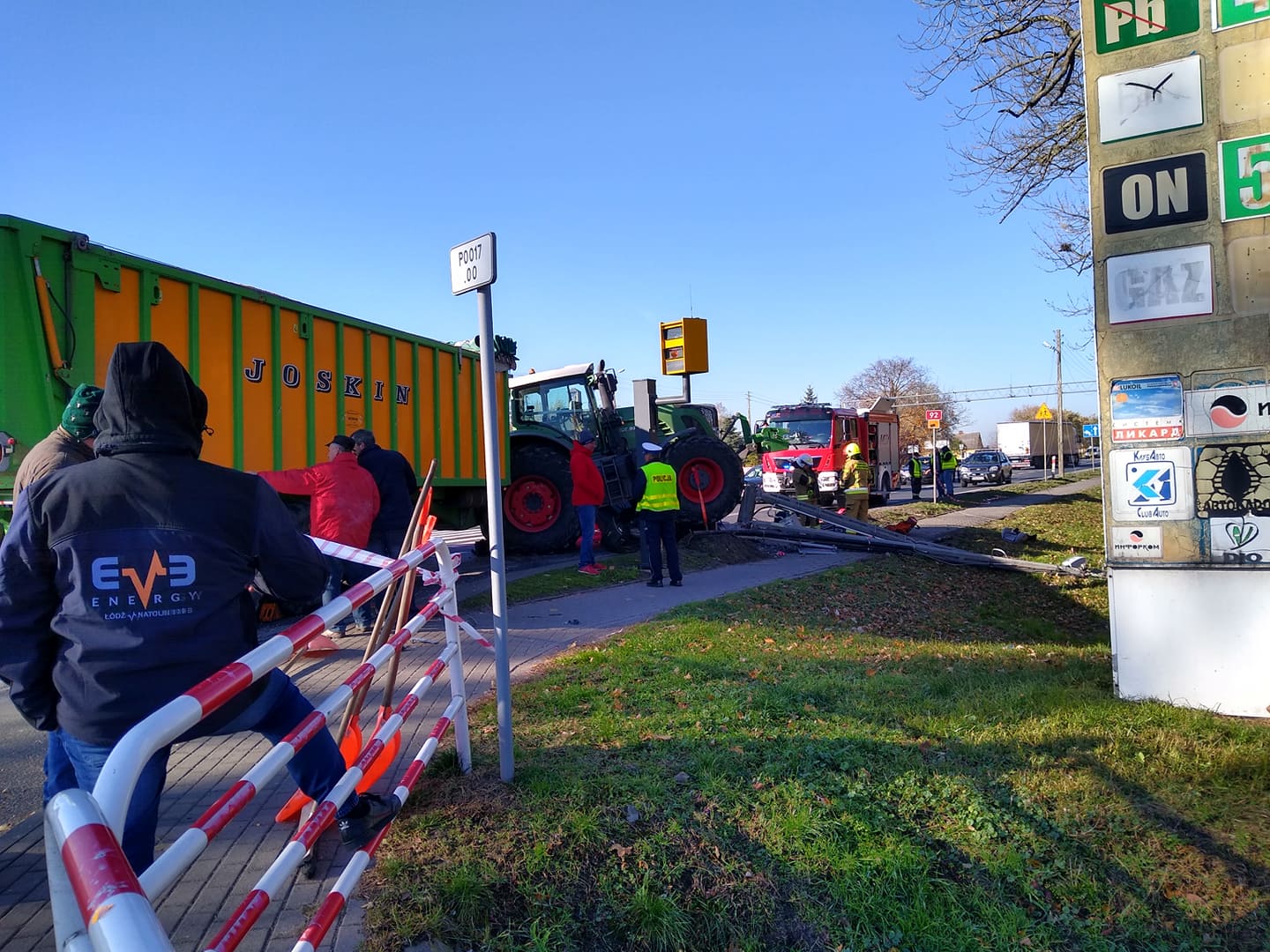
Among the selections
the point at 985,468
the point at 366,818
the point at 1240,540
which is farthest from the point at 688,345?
the point at 985,468

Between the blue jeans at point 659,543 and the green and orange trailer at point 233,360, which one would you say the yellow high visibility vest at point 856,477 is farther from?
the green and orange trailer at point 233,360

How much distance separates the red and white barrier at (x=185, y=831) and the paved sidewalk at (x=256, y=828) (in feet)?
1.33

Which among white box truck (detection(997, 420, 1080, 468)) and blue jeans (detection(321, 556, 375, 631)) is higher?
white box truck (detection(997, 420, 1080, 468))

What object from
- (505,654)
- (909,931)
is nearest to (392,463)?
(505,654)

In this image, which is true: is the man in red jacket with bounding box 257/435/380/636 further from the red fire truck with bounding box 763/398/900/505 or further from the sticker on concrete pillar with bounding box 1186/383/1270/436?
the red fire truck with bounding box 763/398/900/505

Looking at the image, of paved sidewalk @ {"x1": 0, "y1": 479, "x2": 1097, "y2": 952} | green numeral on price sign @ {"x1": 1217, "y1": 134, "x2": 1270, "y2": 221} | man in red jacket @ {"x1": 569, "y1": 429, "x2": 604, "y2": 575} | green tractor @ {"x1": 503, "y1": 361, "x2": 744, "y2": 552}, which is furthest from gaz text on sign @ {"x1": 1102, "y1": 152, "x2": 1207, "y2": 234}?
green tractor @ {"x1": 503, "y1": 361, "x2": 744, "y2": 552}

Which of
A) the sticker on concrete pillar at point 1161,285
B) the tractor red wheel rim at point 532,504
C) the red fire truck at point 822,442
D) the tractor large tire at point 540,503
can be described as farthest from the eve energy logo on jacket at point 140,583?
the red fire truck at point 822,442

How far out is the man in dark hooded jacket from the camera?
2.37 meters

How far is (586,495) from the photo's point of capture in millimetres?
11578

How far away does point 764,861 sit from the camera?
10.7 feet

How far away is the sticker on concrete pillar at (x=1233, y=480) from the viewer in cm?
493

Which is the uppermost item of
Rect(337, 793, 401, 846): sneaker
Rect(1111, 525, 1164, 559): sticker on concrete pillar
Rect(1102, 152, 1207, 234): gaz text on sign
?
Rect(1102, 152, 1207, 234): gaz text on sign

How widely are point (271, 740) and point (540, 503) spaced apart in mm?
11083

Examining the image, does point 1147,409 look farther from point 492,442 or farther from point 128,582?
point 128,582
